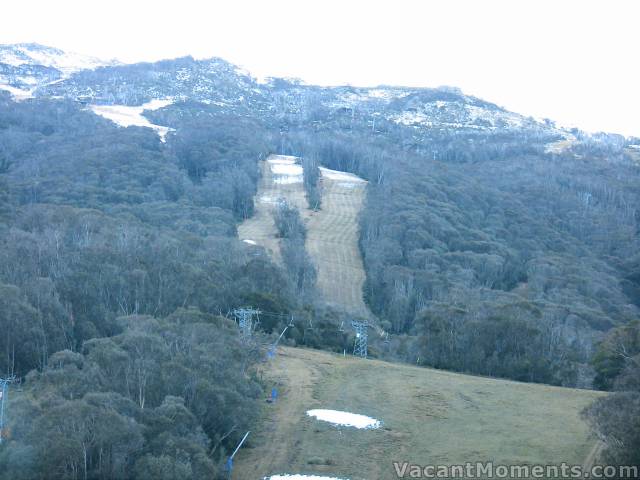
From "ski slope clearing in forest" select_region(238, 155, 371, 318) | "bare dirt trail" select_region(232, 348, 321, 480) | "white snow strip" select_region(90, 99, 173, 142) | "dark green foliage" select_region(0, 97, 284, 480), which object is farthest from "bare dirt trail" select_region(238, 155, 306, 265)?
"bare dirt trail" select_region(232, 348, 321, 480)

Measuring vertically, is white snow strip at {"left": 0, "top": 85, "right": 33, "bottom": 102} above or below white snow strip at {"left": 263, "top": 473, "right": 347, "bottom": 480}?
above

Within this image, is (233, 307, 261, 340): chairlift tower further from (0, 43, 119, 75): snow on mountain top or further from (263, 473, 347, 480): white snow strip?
(0, 43, 119, 75): snow on mountain top

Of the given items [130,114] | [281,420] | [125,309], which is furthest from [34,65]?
[281,420]

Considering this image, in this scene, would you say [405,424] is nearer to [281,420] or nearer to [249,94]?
[281,420]

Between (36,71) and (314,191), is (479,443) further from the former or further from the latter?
(36,71)

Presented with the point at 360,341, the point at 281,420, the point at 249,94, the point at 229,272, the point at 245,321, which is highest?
the point at 249,94

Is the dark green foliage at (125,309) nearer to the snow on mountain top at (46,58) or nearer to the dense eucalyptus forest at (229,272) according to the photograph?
the dense eucalyptus forest at (229,272)

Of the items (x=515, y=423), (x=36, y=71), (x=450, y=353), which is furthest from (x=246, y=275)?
(x=36, y=71)
